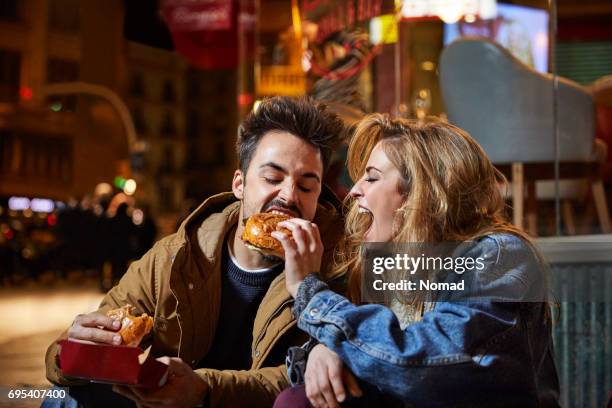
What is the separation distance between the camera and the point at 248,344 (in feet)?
7.77

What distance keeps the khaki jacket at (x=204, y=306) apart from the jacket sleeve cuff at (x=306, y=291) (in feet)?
1.24

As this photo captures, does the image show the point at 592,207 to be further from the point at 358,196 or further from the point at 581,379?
the point at 358,196

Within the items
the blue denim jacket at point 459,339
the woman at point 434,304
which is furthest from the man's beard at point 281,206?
the blue denim jacket at point 459,339

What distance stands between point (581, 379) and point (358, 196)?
1.86 metres

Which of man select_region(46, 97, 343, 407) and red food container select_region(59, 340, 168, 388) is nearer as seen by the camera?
red food container select_region(59, 340, 168, 388)

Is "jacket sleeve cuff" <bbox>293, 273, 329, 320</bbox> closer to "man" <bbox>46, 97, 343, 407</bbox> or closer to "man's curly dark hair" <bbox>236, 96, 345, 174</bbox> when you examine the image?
"man" <bbox>46, 97, 343, 407</bbox>

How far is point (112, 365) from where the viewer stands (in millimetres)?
1821

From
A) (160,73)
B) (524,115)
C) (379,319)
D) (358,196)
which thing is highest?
(160,73)

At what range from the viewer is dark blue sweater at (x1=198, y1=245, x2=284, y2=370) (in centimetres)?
235

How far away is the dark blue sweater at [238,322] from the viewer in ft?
7.72

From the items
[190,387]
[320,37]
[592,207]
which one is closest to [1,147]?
[320,37]

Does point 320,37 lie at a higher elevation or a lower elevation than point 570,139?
higher

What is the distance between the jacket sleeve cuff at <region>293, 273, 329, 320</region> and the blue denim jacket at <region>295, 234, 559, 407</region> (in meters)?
0.03

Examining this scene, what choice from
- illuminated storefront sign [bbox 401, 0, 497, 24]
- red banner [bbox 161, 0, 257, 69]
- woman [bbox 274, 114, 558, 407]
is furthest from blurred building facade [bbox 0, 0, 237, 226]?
woman [bbox 274, 114, 558, 407]
